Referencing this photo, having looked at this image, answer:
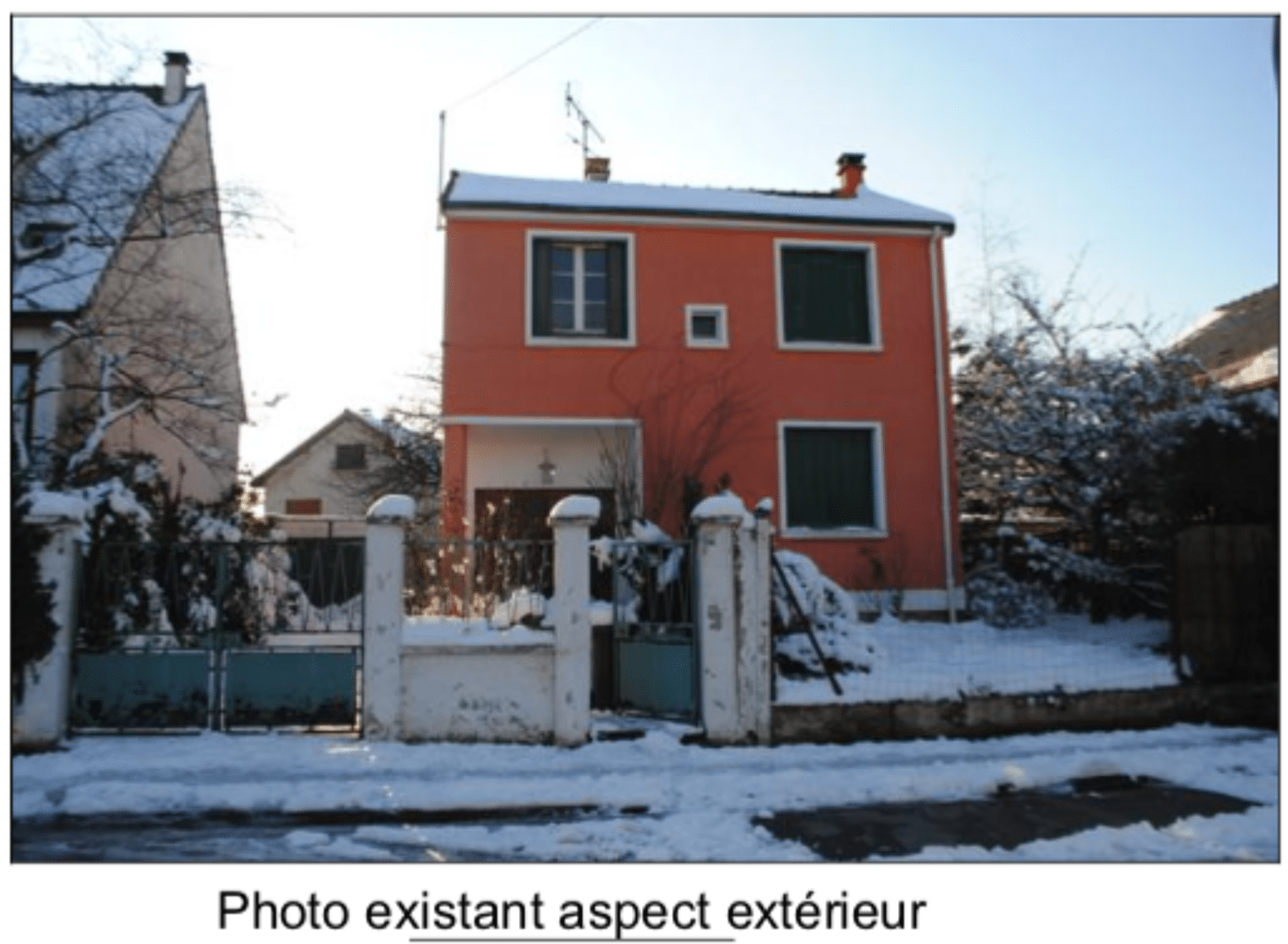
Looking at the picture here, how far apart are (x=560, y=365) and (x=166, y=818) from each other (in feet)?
26.3

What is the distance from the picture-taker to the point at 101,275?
12148 millimetres

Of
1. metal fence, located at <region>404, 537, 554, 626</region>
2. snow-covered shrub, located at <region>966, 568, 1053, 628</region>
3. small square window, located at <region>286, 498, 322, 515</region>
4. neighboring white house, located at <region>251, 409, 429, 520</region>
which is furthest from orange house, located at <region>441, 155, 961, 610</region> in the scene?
small square window, located at <region>286, 498, 322, 515</region>

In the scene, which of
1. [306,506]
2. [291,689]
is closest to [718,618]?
[291,689]

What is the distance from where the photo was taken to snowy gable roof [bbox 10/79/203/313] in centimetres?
982

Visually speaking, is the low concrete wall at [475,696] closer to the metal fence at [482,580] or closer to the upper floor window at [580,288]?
the metal fence at [482,580]

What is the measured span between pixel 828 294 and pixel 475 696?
8635 millimetres

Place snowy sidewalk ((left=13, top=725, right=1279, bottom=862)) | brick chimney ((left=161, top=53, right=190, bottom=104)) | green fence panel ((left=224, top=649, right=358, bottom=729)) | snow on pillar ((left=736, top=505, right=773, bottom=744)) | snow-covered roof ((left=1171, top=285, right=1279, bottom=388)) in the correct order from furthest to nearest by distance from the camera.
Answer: brick chimney ((left=161, top=53, right=190, bottom=104)) → snow-covered roof ((left=1171, top=285, right=1279, bottom=388)) → snow on pillar ((left=736, top=505, right=773, bottom=744)) → green fence panel ((left=224, top=649, right=358, bottom=729)) → snowy sidewalk ((left=13, top=725, right=1279, bottom=862))

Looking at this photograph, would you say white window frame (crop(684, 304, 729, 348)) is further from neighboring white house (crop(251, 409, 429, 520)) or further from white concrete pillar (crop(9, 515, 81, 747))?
neighboring white house (crop(251, 409, 429, 520))

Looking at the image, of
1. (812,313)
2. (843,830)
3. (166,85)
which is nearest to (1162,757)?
(843,830)

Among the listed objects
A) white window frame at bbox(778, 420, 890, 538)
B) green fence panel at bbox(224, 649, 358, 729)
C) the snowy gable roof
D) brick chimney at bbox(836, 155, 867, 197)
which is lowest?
green fence panel at bbox(224, 649, 358, 729)

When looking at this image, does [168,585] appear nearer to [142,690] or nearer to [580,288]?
[142,690]

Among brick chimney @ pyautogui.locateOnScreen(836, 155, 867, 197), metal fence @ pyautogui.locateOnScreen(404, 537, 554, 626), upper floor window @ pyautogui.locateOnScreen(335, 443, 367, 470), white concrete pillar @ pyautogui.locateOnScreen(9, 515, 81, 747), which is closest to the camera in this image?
white concrete pillar @ pyautogui.locateOnScreen(9, 515, 81, 747)

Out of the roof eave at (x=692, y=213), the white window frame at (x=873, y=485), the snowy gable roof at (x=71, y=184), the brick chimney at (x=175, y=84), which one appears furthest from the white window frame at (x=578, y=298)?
the brick chimney at (x=175, y=84)

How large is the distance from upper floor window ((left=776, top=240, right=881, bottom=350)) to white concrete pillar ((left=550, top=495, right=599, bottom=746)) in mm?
6815
